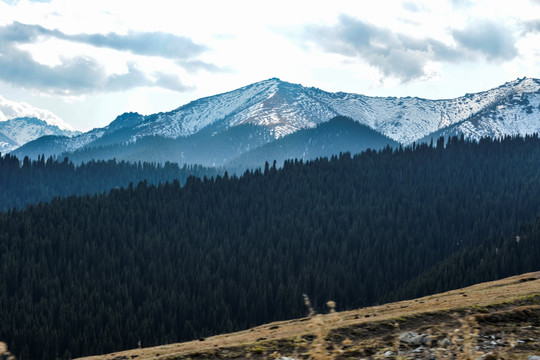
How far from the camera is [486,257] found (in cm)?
16962

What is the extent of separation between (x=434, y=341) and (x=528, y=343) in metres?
4.59

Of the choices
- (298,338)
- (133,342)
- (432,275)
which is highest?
(298,338)

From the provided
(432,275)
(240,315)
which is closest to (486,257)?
(432,275)

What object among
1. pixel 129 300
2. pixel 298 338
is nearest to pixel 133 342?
pixel 129 300

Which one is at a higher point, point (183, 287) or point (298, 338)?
point (298, 338)

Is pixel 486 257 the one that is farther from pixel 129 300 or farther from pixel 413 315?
pixel 413 315

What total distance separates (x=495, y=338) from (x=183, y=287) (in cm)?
15944

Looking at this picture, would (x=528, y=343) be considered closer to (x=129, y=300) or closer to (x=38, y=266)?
(x=129, y=300)

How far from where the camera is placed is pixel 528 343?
27.3 meters

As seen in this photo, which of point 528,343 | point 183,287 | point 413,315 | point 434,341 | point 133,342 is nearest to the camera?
point 528,343

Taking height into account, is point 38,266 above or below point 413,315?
below

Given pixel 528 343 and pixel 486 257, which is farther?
pixel 486 257

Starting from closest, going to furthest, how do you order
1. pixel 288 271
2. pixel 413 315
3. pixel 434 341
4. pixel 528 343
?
1. pixel 528 343
2. pixel 434 341
3. pixel 413 315
4. pixel 288 271

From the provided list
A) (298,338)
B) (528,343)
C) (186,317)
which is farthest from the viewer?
(186,317)
